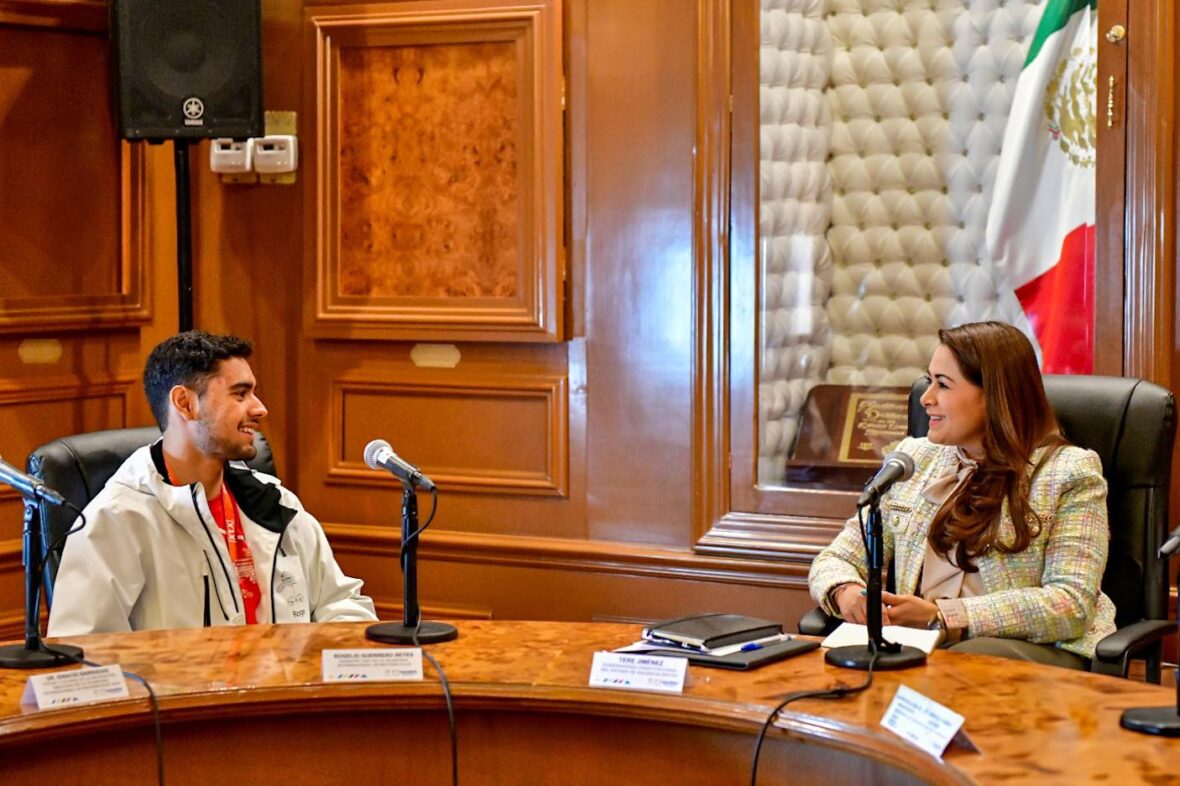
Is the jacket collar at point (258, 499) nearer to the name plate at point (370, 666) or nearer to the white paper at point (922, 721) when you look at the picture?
the name plate at point (370, 666)

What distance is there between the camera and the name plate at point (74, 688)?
2.11 metres

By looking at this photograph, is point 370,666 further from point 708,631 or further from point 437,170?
point 437,170

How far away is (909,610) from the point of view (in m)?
2.73

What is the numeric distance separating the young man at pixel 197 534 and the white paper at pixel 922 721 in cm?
133

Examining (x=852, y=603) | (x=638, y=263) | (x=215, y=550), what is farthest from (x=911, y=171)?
(x=215, y=550)

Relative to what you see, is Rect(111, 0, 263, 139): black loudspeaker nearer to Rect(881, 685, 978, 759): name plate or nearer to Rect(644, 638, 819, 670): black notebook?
Rect(644, 638, 819, 670): black notebook

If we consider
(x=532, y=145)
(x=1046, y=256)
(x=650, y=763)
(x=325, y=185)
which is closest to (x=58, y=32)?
(x=325, y=185)

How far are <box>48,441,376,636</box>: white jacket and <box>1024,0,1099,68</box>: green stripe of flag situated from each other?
2.07 meters

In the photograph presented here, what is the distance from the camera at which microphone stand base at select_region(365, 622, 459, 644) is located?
95.8 inches

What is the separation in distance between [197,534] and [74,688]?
0.71m

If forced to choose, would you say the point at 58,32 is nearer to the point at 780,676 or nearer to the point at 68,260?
the point at 68,260

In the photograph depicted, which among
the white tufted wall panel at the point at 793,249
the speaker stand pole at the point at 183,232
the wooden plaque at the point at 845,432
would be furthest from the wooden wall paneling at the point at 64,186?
the wooden plaque at the point at 845,432

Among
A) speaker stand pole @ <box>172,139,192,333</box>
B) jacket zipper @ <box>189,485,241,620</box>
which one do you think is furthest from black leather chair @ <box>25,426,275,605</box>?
speaker stand pole @ <box>172,139,192,333</box>

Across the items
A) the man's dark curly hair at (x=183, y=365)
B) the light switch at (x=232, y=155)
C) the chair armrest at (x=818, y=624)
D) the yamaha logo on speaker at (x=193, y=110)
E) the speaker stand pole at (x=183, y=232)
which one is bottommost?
the chair armrest at (x=818, y=624)
